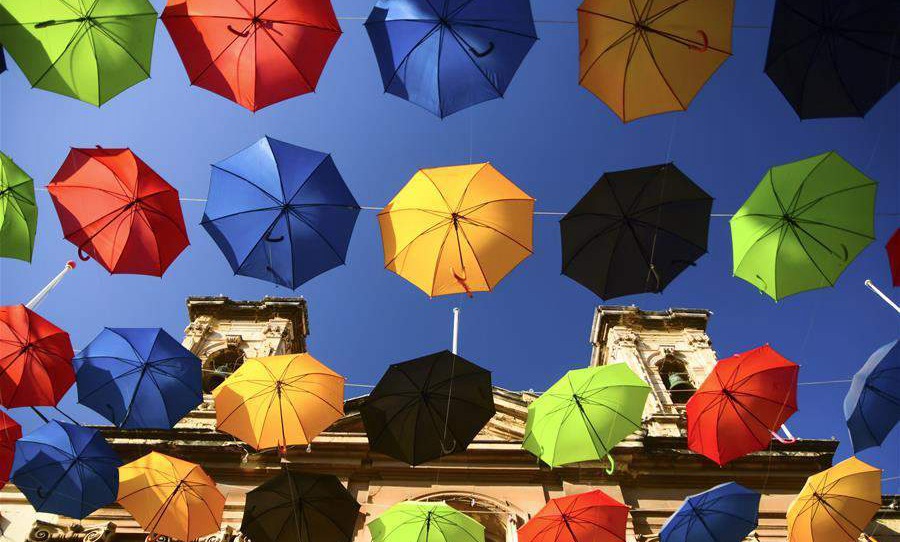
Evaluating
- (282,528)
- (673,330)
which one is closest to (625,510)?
(282,528)

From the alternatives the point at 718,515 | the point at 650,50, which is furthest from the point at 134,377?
the point at 718,515

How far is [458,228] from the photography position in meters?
8.52

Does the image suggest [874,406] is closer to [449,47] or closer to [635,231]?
[635,231]

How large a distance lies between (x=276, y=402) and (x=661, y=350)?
1638cm

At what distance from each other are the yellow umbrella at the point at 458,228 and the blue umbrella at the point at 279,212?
2.71ft

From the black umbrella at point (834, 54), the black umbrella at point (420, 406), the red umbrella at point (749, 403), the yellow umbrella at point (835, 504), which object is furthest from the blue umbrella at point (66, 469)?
the black umbrella at point (834, 54)

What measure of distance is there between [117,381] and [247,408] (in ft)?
8.54

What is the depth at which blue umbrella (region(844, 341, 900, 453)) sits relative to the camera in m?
9.06

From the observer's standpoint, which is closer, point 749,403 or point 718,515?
point 718,515

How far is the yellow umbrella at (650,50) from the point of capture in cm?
699

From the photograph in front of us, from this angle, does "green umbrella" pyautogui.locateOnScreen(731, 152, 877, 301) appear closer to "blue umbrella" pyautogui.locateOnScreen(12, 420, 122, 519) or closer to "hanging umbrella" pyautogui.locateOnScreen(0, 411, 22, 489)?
"blue umbrella" pyautogui.locateOnScreen(12, 420, 122, 519)

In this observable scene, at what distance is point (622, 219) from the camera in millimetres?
8281

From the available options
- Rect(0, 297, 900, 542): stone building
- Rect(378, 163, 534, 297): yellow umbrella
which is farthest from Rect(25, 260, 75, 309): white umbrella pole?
Rect(378, 163, 534, 297): yellow umbrella

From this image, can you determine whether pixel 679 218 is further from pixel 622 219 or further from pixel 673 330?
pixel 673 330
